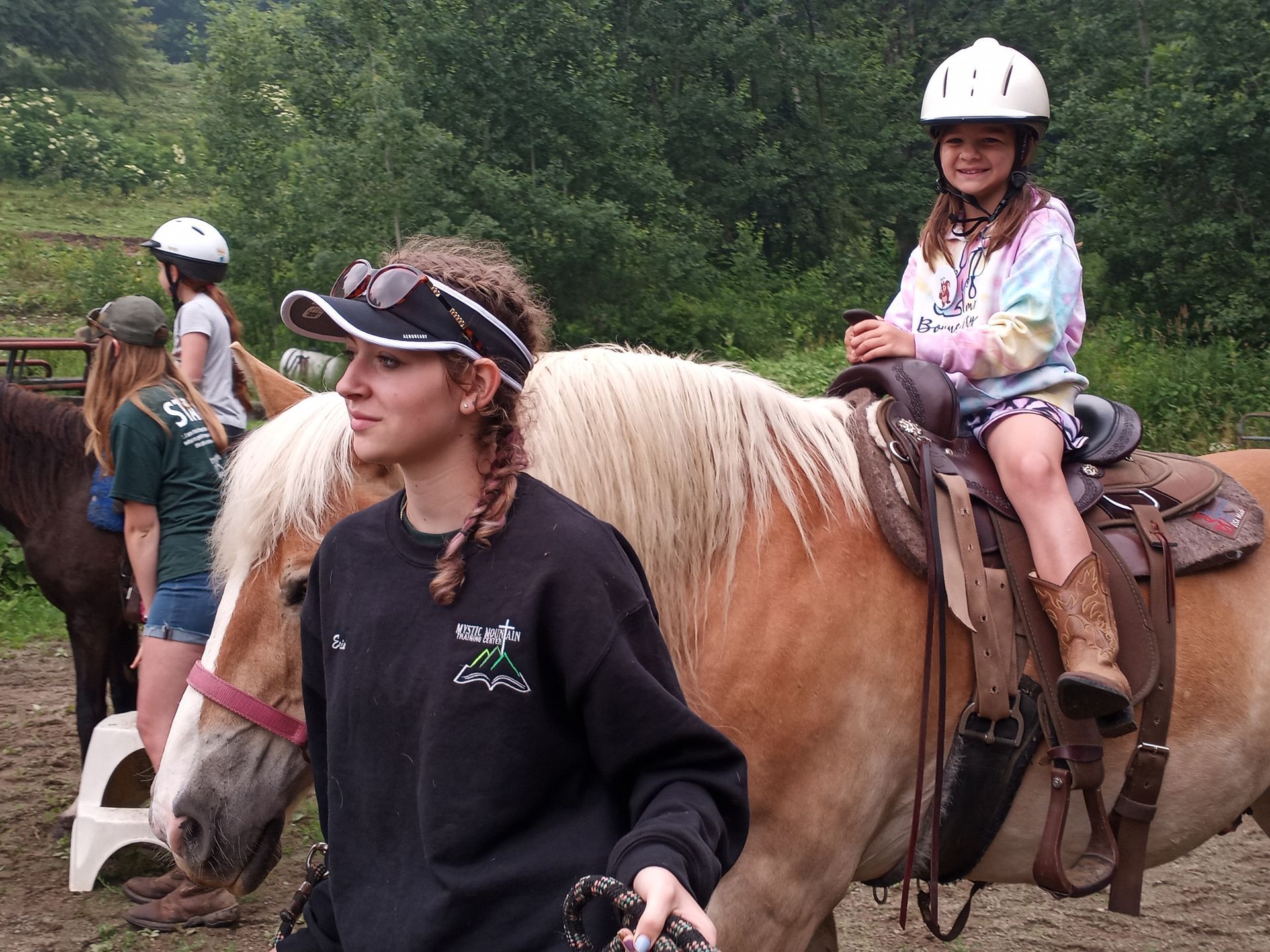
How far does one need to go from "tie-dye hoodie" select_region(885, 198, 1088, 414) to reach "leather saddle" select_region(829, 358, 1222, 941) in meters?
0.10

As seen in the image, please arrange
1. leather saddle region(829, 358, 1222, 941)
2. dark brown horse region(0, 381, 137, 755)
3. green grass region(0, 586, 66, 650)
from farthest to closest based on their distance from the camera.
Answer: green grass region(0, 586, 66, 650) → dark brown horse region(0, 381, 137, 755) → leather saddle region(829, 358, 1222, 941)

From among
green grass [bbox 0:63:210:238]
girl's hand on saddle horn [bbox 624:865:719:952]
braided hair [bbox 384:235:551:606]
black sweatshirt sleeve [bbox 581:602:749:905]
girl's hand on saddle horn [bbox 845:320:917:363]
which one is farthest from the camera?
green grass [bbox 0:63:210:238]

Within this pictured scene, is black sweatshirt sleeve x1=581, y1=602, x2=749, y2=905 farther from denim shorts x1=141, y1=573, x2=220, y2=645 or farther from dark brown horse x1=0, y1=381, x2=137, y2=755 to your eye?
dark brown horse x1=0, y1=381, x2=137, y2=755

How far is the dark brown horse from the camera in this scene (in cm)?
428

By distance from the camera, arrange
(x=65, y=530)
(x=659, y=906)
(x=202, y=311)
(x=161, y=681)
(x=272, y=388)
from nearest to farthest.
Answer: (x=659, y=906) < (x=272, y=388) < (x=161, y=681) < (x=65, y=530) < (x=202, y=311)

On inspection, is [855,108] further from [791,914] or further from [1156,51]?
[791,914]

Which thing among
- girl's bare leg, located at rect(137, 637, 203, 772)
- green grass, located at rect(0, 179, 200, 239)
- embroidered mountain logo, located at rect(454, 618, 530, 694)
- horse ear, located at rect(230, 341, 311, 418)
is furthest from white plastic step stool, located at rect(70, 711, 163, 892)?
green grass, located at rect(0, 179, 200, 239)

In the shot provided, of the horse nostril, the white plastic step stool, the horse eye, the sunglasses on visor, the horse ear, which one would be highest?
the sunglasses on visor

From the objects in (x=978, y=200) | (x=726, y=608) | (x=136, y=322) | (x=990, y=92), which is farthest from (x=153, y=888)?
(x=990, y=92)

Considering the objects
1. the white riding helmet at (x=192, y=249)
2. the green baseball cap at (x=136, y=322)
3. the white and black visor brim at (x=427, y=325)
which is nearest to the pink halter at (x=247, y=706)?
the white and black visor brim at (x=427, y=325)

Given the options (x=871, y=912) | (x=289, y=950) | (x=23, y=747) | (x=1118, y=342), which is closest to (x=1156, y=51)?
(x=1118, y=342)

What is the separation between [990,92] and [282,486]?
1827 mm

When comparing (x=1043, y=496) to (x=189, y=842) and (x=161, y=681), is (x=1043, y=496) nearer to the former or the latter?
(x=189, y=842)

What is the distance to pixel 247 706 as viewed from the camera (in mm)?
1973
